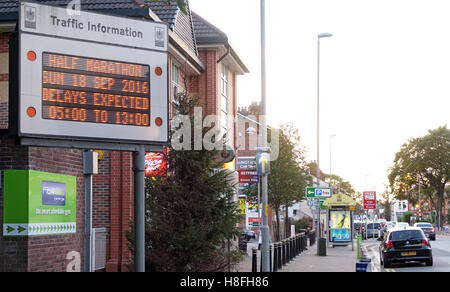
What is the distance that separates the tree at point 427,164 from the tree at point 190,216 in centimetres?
8295

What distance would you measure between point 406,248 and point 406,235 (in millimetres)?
486

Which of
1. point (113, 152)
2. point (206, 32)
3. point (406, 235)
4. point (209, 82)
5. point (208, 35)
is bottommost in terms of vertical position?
point (406, 235)

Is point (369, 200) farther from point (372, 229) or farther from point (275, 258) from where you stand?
point (275, 258)

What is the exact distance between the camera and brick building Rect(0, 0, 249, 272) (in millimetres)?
13000

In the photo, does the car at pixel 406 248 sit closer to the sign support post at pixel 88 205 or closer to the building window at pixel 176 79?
the building window at pixel 176 79

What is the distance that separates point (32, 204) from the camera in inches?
497

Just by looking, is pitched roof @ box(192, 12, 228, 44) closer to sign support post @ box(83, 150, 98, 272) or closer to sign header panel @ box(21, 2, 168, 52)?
sign support post @ box(83, 150, 98, 272)

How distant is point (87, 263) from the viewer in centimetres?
945

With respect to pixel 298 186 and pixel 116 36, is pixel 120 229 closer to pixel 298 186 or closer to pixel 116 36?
pixel 116 36

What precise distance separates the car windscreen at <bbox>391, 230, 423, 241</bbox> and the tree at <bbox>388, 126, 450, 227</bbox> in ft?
230

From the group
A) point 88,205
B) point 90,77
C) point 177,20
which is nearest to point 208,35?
point 177,20

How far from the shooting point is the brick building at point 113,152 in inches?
512

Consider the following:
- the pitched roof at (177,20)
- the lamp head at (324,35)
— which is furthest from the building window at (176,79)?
the lamp head at (324,35)
